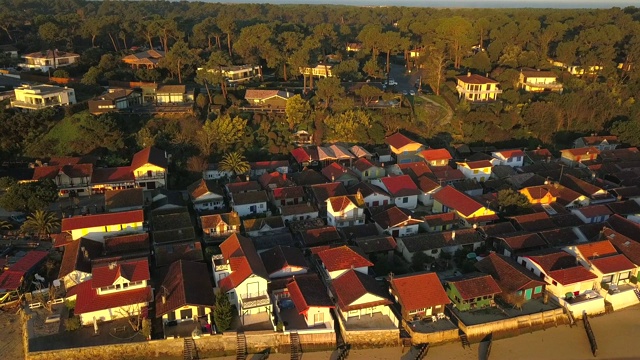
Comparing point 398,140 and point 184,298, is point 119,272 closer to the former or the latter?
point 184,298

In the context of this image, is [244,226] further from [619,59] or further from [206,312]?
[619,59]

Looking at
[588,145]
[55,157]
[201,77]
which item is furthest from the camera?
[201,77]

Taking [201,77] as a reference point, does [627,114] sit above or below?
below

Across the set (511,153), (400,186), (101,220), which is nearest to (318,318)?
(101,220)

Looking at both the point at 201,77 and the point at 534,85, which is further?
the point at 534,85

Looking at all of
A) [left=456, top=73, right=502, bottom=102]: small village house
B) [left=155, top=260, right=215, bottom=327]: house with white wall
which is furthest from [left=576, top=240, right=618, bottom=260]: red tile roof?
[left=456, top=73, right=502, bottom=102]: small village house

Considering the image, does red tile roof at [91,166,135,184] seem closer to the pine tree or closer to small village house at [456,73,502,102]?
the pine tree

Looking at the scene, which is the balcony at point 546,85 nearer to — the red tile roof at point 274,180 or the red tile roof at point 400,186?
the red tile roof at point 400,186

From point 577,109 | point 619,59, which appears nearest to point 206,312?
point 577,109
